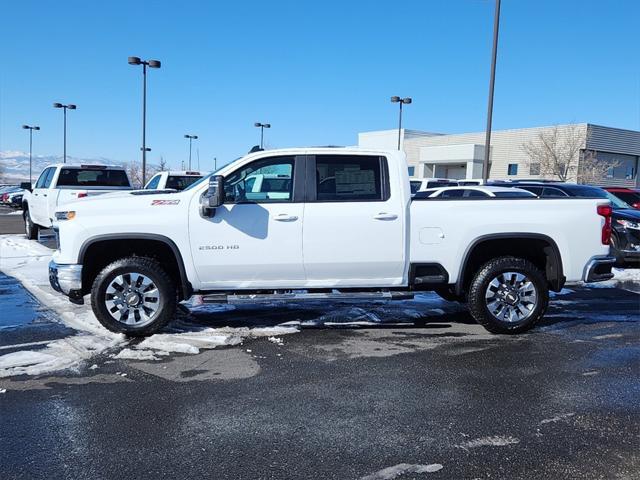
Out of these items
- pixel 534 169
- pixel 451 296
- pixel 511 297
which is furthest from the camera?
pixel 534 169

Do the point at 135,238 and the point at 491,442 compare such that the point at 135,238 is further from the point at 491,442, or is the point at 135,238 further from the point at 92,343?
the point at 491,442

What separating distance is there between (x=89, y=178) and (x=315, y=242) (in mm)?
8947

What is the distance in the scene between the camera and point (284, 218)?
6055mm

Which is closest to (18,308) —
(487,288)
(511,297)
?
(487,288)

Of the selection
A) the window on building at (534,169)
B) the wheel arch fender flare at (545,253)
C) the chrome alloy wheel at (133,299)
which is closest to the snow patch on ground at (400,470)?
the wheel arch fender flare at (545,253)

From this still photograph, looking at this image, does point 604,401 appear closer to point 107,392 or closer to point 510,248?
point 510,248

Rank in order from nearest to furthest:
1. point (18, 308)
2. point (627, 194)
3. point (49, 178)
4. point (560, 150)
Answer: point (18, 308) → point (49, 178) → point (627, 194) → point (560, 150)

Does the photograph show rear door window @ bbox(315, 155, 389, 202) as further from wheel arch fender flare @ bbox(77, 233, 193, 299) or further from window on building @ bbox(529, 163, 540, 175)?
window on building @ bbox(529, 163, 540, 175)

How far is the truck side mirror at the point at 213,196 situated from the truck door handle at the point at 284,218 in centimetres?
60

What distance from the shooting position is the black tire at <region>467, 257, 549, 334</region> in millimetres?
6363

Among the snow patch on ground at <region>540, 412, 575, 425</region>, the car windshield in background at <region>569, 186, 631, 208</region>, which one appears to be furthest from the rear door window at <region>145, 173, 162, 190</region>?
the snow patch on ground at <region>540, 412, 575, 425</region>

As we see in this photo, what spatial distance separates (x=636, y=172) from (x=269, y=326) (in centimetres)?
5899

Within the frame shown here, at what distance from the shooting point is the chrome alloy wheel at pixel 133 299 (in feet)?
19.9

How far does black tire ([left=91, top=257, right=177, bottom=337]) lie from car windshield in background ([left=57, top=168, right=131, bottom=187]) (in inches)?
307
